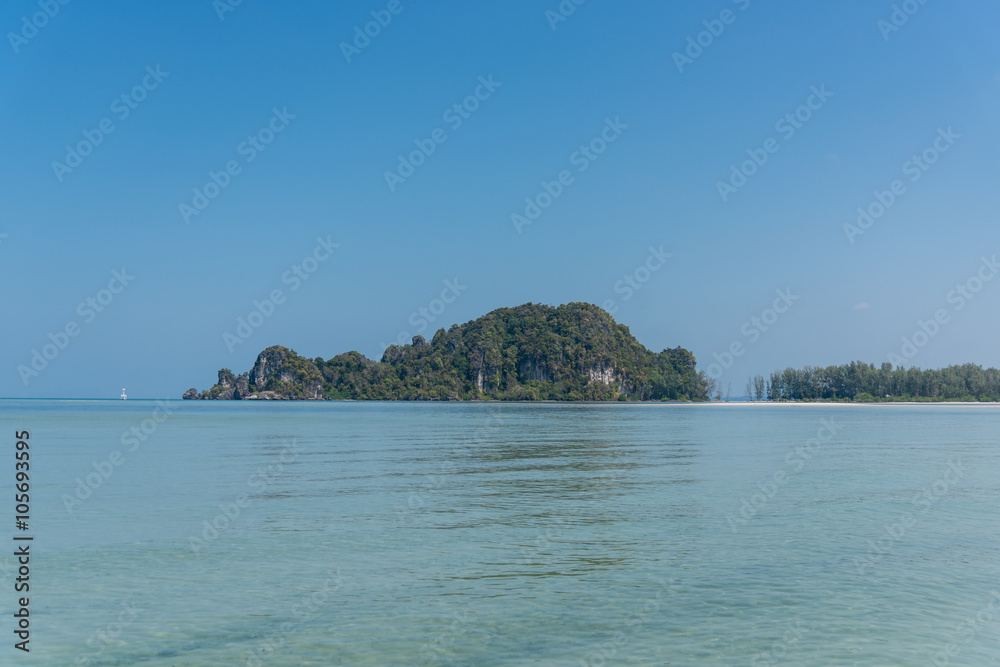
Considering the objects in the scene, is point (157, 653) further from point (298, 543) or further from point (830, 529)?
point (830, 529)

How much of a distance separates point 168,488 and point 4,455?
72.0 ft

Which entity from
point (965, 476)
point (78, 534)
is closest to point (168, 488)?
point (78, 534)

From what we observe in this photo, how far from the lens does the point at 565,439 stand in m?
58.1
